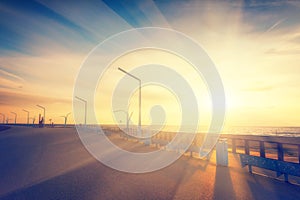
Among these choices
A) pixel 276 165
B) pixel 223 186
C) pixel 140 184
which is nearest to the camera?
pixel 223 186

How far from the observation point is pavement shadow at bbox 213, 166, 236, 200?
5.80m

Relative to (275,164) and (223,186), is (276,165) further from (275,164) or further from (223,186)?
(223,186)

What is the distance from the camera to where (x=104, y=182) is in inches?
289

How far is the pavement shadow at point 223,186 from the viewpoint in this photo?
228 inches

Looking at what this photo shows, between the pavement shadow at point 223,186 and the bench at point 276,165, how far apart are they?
2.87 ft

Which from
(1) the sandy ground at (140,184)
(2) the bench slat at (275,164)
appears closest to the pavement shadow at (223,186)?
(1) the sandy ground at (140,184)

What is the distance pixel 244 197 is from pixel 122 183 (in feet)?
11.6

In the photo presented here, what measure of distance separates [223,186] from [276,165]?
7.09 ft

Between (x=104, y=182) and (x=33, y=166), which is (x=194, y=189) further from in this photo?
(x=33, y=166)

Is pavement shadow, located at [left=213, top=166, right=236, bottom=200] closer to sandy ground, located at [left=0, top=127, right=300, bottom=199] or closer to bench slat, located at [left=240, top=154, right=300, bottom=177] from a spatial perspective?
sandy ground, located at [left=0, top=127, right=300, bottom=199]

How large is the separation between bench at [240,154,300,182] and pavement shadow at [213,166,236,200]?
2.87 ft

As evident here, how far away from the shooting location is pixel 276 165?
24.5 feet

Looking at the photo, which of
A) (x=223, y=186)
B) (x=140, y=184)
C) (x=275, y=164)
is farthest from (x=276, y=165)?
(x=140, y=184)

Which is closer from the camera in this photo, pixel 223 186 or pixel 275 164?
pixel 223 186
